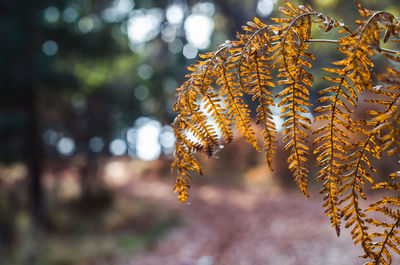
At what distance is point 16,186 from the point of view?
976 centimetres

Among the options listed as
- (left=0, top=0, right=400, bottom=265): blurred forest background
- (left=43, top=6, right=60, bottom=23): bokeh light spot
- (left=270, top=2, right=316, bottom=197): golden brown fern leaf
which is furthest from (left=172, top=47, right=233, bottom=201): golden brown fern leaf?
(left=43, top=6, right=60, bottom=23): bokeh light spot

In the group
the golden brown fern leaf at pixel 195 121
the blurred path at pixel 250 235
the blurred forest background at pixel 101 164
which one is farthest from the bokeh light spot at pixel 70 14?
the golden brown fern leaf at pixel 195 121

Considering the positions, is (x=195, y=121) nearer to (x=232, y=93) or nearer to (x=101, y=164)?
(x=232, y=93)

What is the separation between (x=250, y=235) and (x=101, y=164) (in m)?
9.48

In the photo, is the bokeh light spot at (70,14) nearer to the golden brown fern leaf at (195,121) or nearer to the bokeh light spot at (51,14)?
the bokeh light spot at (51,14)

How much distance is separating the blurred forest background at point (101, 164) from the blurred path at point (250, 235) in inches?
1.6

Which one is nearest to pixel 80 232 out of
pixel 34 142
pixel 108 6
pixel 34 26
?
pixel 34 142

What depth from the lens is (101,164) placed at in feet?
46.8

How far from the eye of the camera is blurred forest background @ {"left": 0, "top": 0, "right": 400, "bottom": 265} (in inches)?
267

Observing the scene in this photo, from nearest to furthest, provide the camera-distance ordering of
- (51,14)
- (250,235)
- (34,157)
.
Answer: (250,235)
(34,157)
(51,14)

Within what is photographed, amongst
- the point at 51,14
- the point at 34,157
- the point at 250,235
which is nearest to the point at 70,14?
the point at 51,14

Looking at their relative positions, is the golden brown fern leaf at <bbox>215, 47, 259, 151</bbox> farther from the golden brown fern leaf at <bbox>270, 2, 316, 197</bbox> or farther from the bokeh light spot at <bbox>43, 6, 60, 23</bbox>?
the bokeh light spot at <bbox>43, 6, 60, 23</bbox>

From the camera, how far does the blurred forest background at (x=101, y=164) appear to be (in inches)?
267

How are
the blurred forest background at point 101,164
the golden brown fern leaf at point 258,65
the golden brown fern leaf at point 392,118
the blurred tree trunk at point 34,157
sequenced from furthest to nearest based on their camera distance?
the blurred tree trunk at point 34,157, the blurred forest background at point 101,164, the golden brown fern leaf at point 258,65, the golden brown fern leaf at point 392,118
